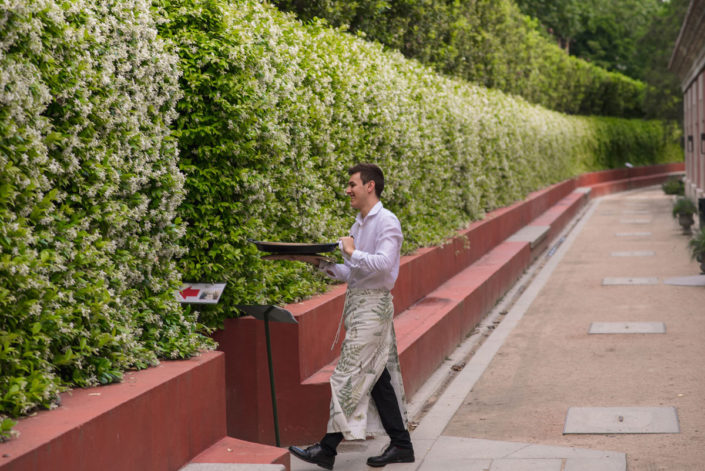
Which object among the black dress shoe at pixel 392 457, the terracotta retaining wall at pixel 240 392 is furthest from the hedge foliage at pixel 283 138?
the black dress shoe at pixel 392 457

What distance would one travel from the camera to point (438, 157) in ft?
40.0

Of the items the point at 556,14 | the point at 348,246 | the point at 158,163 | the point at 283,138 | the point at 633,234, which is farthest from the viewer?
the point at 556,14

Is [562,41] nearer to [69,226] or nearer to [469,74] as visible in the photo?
[469,74]

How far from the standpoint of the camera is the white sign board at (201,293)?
592 cm

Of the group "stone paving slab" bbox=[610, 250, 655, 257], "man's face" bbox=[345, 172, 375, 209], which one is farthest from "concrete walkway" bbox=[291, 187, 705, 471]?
"stone paving slab" bbox=[610, 250, 655, 257]

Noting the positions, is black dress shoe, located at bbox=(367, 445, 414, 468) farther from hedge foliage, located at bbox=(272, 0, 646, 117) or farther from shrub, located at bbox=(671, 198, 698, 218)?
shrub, located at bbox=(671, 198, 698, 218)

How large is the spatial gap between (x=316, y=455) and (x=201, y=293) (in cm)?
129

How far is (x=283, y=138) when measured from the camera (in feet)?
21.9

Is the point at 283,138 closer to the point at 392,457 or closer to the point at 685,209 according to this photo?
the point at 392,457

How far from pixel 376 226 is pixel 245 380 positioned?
1.53 m

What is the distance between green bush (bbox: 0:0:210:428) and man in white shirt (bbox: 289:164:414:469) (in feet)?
3.08

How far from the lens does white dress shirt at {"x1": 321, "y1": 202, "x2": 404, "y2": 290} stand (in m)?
5.80

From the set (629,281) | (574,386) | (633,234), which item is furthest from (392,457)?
(633,234)

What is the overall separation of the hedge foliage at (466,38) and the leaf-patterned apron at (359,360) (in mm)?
5318
